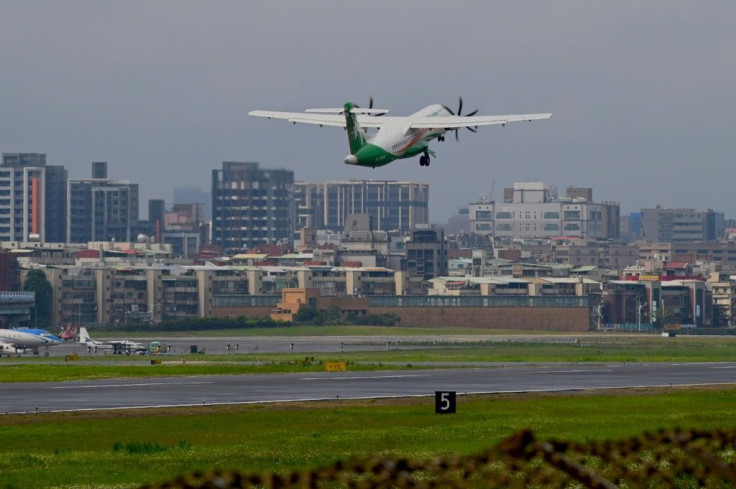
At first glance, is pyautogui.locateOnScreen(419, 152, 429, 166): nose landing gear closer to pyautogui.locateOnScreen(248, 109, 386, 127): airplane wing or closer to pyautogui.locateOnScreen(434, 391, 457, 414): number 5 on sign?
pyautogui.locateOnScreen(248, 109, 386, 127): airplane wing

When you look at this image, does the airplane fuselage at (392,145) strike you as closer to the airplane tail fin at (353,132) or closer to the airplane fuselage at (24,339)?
the airplane tail fin at (353,132)

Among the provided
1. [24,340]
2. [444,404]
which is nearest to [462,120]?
[444,404]

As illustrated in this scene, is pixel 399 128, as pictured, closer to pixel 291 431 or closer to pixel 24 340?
pixel 291 431

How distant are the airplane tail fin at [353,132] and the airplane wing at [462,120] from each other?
3567mm

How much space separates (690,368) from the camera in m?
111

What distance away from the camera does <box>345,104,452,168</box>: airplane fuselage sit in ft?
330

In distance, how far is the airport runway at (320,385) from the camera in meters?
69.4

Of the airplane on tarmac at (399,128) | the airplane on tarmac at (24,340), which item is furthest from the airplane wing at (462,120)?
the airplane on tarmac at (24,340)

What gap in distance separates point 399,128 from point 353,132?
10.5 feet

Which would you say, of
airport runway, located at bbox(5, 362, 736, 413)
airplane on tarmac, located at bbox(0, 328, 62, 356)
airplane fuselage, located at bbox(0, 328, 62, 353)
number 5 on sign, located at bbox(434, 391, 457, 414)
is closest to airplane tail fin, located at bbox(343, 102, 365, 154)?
airport runway, located at bbox(5, 362, 736, 413)

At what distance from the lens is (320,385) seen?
85.0 metres

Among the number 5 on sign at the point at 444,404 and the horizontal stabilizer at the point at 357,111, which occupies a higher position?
the horizontal stabilizer at the point at 357,111

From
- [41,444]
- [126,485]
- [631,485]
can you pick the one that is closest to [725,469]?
[631,485]

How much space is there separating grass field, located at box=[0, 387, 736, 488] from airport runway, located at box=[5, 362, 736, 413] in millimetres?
6142
